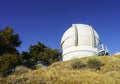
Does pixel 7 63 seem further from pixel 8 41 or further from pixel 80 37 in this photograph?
pixel 80 37

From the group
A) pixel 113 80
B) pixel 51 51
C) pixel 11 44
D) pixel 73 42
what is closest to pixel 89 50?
pixel 73 42

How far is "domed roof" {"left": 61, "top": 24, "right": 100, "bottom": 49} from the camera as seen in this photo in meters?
34.1

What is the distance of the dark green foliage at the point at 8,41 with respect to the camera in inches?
1359

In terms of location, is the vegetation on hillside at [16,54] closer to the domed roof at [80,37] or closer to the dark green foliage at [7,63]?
the dark green foliage at [7,63]

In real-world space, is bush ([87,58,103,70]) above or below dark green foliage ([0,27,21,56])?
below

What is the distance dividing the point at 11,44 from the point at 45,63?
6.97 metres

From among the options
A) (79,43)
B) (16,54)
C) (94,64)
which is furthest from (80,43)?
(94,64)

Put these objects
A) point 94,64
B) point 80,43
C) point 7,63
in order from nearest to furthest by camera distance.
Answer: point 94,64
point 7,63
point 80,43

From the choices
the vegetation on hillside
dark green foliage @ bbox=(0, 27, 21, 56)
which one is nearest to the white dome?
the vegetation on hillside

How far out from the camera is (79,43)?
3406 centimetres

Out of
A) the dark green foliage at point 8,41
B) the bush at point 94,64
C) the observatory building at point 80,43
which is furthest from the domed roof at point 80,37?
the bush at point 94,64

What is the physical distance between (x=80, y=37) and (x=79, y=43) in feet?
2.73

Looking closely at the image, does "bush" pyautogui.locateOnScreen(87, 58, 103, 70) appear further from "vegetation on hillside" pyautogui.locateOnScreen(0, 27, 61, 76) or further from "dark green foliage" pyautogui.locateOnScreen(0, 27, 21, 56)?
"dark green foliage" pyautogui.locateOnScreen(0, 27, 21, 56)

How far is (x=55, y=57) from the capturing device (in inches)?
1592
